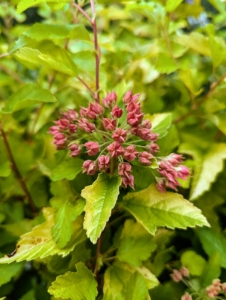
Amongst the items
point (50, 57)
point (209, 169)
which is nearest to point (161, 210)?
point (209, 169)

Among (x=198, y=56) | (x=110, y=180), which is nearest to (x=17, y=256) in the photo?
(x=110, y=180)

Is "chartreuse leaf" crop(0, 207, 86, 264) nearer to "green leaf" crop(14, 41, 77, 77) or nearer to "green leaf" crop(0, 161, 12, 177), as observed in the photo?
"green leaf" crop(0, 161, 12, 177)

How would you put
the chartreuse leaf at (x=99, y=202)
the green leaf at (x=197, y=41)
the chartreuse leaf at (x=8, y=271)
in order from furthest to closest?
the green leaf at (x=197, y=41) → the chartreuse leaf at (x=8, y=271) → the chartreuse leaf at (x=99, y=202)

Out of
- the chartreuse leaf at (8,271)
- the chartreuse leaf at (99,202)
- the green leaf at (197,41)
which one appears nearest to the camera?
the chartreuse leaf at (99,202)

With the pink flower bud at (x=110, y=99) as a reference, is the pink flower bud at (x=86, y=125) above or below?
below

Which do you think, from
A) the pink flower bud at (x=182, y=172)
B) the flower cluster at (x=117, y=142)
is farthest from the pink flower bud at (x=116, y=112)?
the pink flower bud at (x=182, y=172)

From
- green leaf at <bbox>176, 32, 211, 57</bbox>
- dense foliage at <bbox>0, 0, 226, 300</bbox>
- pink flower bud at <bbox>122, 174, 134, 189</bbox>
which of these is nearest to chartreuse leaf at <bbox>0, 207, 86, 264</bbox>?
dense foliage at <bbox>0, 0, 226, 300</bbox>

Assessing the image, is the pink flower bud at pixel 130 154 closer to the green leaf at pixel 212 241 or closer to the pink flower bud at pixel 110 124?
the pink flower bud at pixel 110 124

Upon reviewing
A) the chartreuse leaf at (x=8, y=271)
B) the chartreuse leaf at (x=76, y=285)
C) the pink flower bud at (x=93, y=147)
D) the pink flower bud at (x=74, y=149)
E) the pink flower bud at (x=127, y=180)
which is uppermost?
the pink flower bud at (x=93, y=147)
